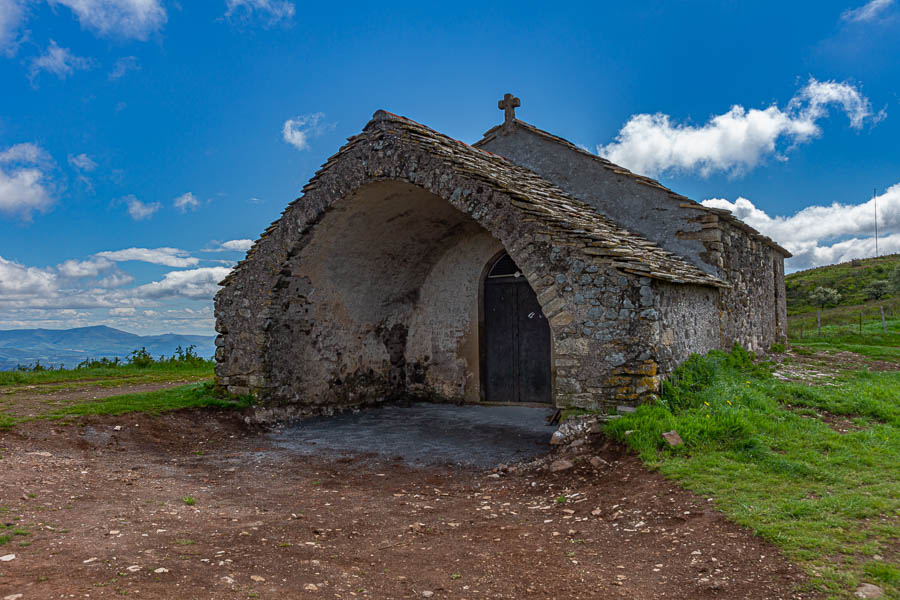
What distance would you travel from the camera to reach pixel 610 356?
7.07 m

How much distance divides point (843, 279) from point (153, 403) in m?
52.4

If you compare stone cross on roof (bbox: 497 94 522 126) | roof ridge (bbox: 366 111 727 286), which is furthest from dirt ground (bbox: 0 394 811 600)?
stone cross on roof (bbox: 497 94 522 126)

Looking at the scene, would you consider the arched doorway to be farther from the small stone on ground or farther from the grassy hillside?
the grassy hillside

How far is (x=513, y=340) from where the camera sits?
1084 centimetres

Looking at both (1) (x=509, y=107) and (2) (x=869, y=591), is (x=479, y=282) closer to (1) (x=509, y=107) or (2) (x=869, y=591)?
(1) (x=509, y=107)

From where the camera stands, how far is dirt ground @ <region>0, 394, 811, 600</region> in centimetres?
357

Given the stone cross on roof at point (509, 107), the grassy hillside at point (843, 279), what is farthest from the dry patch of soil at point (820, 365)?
the grassy hillside at point (843, 279)

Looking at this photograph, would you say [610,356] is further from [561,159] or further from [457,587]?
[561,159]

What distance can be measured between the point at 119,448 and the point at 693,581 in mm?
6927

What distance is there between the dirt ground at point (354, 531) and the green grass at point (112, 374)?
251 inches

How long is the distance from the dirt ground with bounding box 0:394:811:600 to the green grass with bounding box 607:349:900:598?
0.79ft

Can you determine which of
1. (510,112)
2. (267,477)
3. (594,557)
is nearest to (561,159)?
(510,112)

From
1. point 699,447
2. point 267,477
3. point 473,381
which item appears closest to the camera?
point 699,447

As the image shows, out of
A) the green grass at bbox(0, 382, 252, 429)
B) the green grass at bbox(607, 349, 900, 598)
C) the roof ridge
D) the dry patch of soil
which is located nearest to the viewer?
the green grass at bbox(607, 349, 900, 598)
